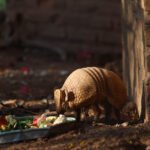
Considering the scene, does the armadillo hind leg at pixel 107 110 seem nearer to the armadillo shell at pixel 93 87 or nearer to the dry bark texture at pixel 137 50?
the armadillo shell at pixel 93 87

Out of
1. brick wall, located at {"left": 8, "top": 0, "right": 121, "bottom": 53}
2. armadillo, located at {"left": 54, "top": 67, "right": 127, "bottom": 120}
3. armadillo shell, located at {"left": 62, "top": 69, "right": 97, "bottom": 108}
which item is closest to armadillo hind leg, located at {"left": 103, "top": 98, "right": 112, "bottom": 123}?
armadillo, located at {"left": 54, "top": 67, "right": 127, "bottom": 120}

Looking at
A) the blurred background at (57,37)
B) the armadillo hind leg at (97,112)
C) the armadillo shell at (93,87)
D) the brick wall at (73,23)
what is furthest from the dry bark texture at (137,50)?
the brick wall at (73,23)

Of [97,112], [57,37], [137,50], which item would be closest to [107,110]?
[97,112]

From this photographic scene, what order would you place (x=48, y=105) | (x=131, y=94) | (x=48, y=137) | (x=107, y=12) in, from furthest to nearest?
(x=107, y=12) → (x=48, y=105) → (x=131, y=94) → (x=48, y=137)

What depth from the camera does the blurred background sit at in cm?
1215

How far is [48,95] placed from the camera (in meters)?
9.27

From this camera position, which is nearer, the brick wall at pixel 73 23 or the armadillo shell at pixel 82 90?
the armadillo shell at pixel 82 90

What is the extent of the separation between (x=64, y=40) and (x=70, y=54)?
291 millimetres

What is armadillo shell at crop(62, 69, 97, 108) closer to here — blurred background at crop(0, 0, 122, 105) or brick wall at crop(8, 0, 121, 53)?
blurred background at crop(0, 0, 122, 105)

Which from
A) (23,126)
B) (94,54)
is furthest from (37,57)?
(23,126)

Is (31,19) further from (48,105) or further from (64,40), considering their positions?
(48,105)

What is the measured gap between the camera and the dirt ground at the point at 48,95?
6062 mm

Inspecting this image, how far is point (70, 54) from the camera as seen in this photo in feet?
42.8

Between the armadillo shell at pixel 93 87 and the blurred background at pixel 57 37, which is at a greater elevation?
the blurred background at pixel 57 37
